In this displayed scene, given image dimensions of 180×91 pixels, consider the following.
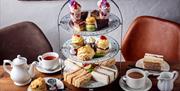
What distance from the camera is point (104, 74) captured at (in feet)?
5.97

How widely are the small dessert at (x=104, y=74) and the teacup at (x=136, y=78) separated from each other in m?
0.07

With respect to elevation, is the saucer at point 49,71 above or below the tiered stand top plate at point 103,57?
below

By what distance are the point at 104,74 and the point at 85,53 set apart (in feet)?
0.55

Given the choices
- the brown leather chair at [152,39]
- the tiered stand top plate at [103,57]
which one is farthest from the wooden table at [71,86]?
the brown leather chair at [152,39]

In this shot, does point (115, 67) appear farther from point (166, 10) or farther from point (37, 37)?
point (166, 10)

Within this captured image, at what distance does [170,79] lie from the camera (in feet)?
5.84

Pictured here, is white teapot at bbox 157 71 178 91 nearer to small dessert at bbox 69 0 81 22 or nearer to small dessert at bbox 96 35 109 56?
small dessert at bbox 96 35 109 56

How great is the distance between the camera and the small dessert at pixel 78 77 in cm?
180

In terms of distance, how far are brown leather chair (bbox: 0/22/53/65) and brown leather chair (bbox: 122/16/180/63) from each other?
0.57 meters

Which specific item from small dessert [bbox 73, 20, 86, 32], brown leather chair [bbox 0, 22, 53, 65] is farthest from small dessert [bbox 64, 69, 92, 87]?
brown leather chair [bbox 0, 22, 53, 65]

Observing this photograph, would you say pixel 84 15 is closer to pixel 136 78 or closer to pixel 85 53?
pixel 85 53

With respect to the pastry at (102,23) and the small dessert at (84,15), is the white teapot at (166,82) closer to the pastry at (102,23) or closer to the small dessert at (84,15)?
the pastry at (102,23)

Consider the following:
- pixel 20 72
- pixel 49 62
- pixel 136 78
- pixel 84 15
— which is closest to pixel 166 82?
pixel 136 78

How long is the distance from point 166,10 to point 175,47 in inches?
16.3
